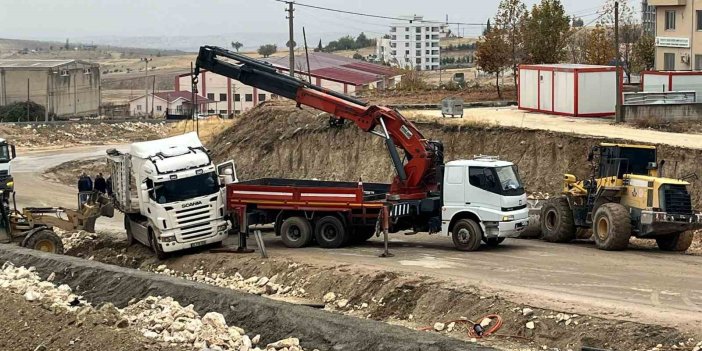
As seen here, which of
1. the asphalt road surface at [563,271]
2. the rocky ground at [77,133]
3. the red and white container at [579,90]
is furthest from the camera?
the rocky ground at [77,133]

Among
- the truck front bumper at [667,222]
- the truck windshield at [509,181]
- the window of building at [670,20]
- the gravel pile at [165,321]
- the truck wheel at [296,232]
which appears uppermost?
the window of building at [670,20]

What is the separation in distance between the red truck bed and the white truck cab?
1.87 m

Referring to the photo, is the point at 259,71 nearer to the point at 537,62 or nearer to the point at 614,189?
the point at 614,189

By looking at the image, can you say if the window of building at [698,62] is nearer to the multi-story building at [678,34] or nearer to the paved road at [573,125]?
the multi-story building at [678,34]

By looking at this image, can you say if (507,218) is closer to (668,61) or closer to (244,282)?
(244,282)

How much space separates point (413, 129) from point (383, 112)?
982 mm

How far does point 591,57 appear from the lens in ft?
245

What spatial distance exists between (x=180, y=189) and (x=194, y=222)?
951mm

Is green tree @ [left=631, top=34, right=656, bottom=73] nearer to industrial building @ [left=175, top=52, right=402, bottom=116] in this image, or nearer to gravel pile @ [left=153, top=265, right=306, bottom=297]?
industrial building @ [left=175, top=52, right=402, bottom=116]

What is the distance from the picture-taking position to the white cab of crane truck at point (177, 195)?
26938 millimetres

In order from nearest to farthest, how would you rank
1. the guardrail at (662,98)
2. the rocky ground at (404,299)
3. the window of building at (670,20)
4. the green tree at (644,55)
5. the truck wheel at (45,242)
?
the rocky ground at (404,299) < the truck wheel at (45,242) < the guardrail at (662,98) < the window of building at (670,20) < the green tree at (644,55)

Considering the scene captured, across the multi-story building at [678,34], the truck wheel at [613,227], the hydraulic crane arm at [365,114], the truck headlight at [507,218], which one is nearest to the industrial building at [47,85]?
the multi-story building at [678,34]

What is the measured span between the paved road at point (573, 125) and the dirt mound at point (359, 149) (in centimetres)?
113

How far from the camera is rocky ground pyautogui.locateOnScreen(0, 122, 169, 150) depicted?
234 ft
